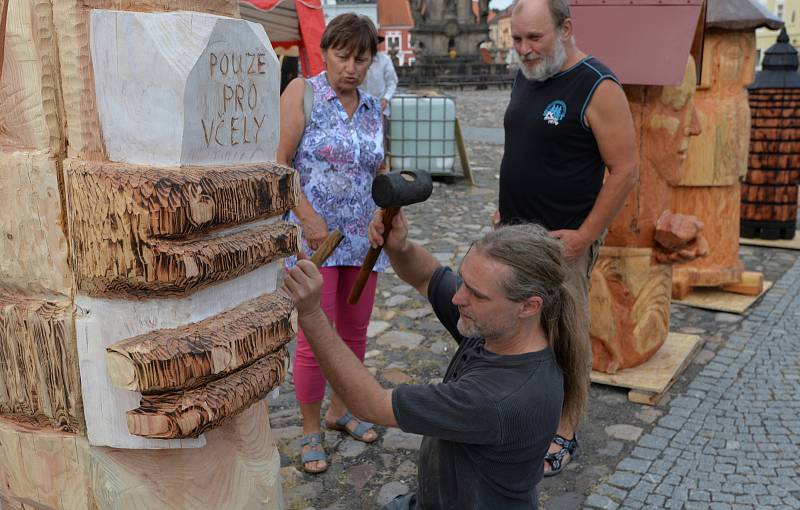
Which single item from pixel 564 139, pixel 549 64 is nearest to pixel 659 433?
pixel 564 139

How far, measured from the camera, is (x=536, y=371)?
1.92 metres

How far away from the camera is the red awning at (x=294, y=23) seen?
5910 millimetres

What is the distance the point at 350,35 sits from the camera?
2812 mm

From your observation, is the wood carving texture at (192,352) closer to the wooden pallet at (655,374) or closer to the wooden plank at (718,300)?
the wooden pallet at (655,374)

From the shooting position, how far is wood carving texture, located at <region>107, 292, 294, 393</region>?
127 centimetres

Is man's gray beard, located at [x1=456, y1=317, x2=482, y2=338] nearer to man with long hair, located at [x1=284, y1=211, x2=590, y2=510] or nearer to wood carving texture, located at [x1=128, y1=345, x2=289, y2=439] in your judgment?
man with long hair, located at [x1=284, y1=211, x2=590, y2=510]

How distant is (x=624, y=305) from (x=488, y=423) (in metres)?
2.35

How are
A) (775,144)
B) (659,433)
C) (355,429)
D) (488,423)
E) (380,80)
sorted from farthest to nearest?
(380,80), (775,144), (659,433), (355,429), (488,423)

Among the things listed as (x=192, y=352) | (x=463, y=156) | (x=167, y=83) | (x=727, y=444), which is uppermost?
(x=167, y=83)

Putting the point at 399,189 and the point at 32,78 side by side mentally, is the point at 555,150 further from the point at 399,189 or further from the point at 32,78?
the point at 32,78

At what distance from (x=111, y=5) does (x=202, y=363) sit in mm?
624

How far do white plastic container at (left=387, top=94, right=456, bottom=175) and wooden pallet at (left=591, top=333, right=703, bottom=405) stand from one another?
16.1 feet

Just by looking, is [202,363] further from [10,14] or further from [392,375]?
[392,375]

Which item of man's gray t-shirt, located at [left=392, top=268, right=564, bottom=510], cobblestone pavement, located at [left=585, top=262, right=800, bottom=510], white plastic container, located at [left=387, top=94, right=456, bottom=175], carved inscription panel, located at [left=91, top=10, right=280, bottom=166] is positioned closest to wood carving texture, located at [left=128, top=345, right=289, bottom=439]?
carved inscription panel, located at [left=91, top=10, right=280, bottom=166]
